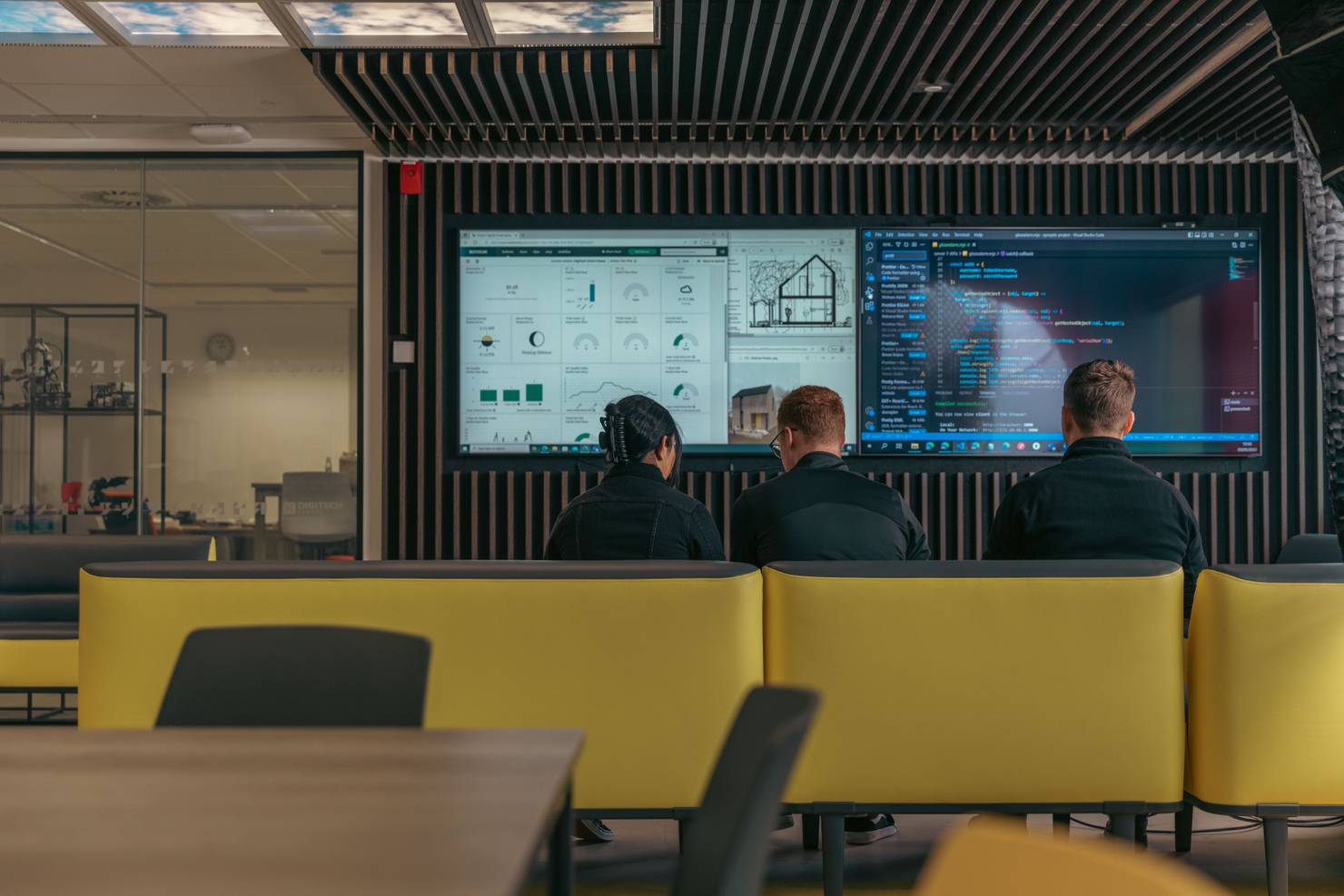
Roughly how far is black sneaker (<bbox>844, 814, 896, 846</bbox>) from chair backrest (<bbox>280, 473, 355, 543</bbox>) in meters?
3.83

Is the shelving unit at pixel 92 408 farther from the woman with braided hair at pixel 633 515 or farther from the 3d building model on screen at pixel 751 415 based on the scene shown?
the woman with braided hair at pixel 633 515

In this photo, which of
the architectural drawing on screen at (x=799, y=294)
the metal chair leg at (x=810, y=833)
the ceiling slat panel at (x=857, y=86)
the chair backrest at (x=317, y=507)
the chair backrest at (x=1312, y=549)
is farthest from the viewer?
the chair backrest at (x=317, y=507)

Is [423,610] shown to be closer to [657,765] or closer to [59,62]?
[657,765]

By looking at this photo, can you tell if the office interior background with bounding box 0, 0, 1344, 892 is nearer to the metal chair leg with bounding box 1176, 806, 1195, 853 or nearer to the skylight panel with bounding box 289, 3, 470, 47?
the skylight panel with bounding box 289, 3, 470, 47

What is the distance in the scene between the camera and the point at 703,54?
15.2 ft

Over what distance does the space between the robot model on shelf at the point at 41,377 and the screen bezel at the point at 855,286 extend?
233 centimetres

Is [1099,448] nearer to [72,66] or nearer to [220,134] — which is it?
[72,66]

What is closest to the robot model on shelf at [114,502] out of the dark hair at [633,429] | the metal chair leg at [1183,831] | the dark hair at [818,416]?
the dark hair at [633,429]

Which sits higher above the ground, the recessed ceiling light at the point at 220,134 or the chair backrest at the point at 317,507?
the recessed ceiling light at the point at 220,134

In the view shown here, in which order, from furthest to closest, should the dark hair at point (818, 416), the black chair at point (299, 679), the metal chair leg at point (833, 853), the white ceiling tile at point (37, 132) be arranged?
the white ceiling tile at point (37, 132), the dark hair at point (818, 416), the metal chair leg at point (833, 853), the black chair at point (299, 679)

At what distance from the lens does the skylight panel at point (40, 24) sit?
14.0 ft

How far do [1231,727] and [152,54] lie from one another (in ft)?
16.3

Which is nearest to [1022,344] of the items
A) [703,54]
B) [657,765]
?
[703,54]

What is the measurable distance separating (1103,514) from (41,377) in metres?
5.99
